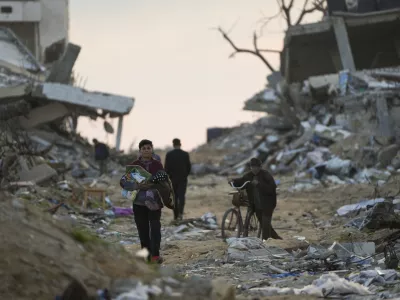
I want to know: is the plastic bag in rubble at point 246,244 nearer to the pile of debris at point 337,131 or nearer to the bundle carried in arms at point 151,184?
the bundle carried in arms at point 151,184

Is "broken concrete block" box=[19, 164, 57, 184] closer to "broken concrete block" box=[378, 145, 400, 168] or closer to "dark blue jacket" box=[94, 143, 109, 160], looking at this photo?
"dark blue jacket" box=[94, 143, 109, 160]

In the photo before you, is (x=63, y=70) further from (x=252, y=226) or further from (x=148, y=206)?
(x=148, y=206)

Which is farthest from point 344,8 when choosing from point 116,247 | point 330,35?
point 116,247

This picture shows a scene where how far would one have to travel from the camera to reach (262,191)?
35.8ft

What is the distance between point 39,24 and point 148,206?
38.3 meters

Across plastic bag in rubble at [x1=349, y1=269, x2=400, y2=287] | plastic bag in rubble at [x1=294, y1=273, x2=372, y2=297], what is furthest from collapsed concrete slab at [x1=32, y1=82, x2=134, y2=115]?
plastic bag in rubble at [x1=294, y1=273, x2=372, y2=297]

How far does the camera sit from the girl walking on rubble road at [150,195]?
27.3ft

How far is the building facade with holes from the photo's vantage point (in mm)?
43469

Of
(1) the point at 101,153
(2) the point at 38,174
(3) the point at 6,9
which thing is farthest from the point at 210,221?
(3) the point at 6,9

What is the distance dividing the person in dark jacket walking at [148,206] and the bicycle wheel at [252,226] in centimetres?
302

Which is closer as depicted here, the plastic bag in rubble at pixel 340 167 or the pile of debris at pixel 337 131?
the plastic bag in rubble at pixel 340 167

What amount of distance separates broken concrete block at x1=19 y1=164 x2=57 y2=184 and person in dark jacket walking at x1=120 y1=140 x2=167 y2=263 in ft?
31.4

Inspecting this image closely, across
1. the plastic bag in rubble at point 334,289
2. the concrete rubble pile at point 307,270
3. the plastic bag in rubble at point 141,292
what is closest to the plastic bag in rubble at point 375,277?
the concrete rubble pile at point 307,270

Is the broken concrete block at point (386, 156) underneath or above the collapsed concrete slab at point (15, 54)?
underneath
